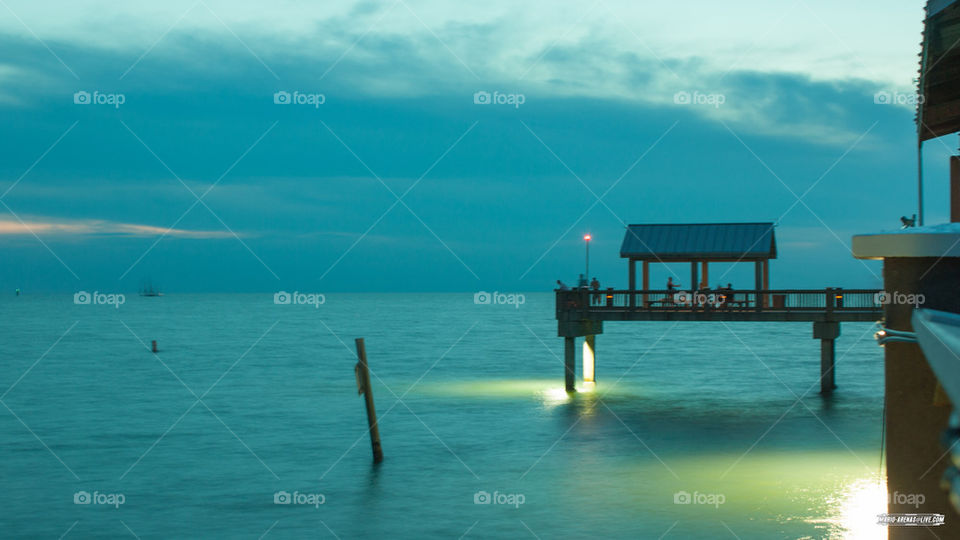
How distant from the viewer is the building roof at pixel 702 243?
134 feet

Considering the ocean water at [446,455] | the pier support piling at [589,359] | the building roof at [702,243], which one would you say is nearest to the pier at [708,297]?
the building roof at [702,243]

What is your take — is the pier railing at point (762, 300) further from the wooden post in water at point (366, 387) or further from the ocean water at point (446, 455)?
the wooden post in water at point (366, 387)

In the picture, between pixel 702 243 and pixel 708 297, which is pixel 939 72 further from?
pixel 702 243

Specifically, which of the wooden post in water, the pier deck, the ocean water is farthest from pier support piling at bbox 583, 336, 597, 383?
the wooden post in water

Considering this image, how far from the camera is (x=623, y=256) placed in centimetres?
4184

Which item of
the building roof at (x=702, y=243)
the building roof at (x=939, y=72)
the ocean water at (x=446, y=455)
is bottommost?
the ocean water at (x=446, y=455)

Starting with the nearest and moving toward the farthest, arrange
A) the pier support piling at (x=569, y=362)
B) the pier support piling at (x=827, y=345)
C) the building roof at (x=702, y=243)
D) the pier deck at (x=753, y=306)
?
the pier deck at (x=753, y=306) < the pier support piling at (x=827, y=345) < the building roof at (x=702, y=243) < the pier support piling at (x=569, y=362)

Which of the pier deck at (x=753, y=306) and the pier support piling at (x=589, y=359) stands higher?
the pier deck at (x=753, y=306)

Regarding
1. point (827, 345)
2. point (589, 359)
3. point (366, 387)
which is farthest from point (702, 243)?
point (366, 387)

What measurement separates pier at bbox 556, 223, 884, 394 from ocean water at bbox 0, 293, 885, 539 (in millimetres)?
4154

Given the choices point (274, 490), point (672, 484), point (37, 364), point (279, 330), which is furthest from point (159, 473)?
point (279, 330)

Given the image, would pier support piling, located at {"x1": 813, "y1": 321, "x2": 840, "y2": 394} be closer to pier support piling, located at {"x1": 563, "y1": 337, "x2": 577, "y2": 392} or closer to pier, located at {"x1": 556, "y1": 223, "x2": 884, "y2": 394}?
pier, located at {"x1": 556, "y1": 223, "x2": 884, "y2": 394}

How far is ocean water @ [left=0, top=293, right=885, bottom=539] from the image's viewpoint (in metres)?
22.5

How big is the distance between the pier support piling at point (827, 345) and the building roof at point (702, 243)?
3.63 metres
